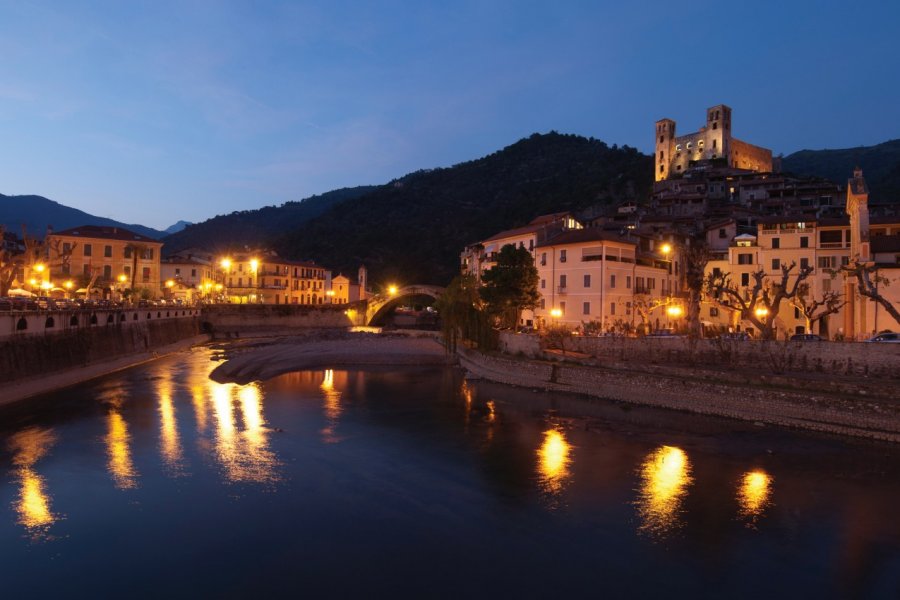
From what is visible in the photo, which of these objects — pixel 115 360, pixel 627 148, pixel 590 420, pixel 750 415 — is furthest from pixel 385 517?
pixel 627 148

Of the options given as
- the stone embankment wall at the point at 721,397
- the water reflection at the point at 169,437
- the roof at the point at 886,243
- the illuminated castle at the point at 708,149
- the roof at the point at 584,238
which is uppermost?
the illuminated castle at the point at 708,149

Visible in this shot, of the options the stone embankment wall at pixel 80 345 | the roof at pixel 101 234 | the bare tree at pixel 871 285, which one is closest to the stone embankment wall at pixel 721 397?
the bare tree at pixel 871 285

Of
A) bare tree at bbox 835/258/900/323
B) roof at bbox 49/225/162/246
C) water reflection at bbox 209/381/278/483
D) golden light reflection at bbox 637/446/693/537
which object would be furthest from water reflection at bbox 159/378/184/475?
roof at bbox 49/225/162/246

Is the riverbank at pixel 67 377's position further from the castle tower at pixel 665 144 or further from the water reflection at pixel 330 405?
the castle tower at pixel 665 144

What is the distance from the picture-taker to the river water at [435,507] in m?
13.5

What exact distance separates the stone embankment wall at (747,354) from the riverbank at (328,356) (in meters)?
14.3

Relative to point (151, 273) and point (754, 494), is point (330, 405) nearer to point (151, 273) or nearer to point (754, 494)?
point (754, 494)

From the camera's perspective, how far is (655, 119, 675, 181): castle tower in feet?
403

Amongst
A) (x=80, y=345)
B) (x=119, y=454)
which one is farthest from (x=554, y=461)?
(x=80, y=345)

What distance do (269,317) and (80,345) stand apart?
39.5m

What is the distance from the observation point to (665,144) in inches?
4857

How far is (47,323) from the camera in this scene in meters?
34.8

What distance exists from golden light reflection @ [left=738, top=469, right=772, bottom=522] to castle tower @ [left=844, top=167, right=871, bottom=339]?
76.6 feet

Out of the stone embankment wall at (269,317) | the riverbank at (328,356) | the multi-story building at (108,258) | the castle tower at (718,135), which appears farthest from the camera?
the castle tower at (718,135)
